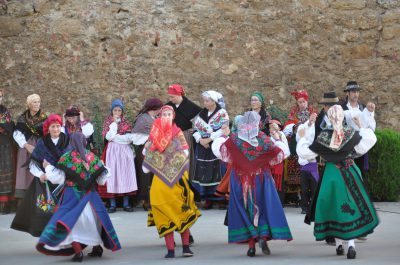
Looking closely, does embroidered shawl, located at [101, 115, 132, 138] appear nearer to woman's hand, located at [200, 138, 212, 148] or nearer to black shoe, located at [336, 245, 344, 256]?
woman's hand, located at [200, 138, 212, 148]

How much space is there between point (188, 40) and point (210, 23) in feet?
1.46

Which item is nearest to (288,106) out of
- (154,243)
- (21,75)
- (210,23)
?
(210,23)

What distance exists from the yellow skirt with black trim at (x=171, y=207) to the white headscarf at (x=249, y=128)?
0.74m

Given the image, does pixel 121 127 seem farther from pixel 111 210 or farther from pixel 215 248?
pixel 215 248

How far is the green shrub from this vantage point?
12.2m

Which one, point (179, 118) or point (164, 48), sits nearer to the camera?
point (179, 118)

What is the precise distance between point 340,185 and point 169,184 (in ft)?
5.24

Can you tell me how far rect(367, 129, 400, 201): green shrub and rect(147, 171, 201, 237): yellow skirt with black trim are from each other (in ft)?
15.1

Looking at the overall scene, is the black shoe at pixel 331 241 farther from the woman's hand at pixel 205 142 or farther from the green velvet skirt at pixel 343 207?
the woman's hand at pixel 205 142

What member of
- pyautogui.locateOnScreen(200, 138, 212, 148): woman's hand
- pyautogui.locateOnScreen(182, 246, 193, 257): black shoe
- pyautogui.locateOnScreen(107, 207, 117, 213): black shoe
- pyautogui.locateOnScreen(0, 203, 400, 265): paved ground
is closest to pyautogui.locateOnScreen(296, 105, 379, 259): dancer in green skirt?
pyautogui.locateOnScreen(0, 203, 400, 265): paved ground

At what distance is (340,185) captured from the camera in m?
8.01

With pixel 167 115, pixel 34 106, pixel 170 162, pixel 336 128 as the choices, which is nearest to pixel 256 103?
pixel 34 106

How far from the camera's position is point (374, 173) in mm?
12211

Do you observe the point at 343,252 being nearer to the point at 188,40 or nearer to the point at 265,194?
the point at 265,194
